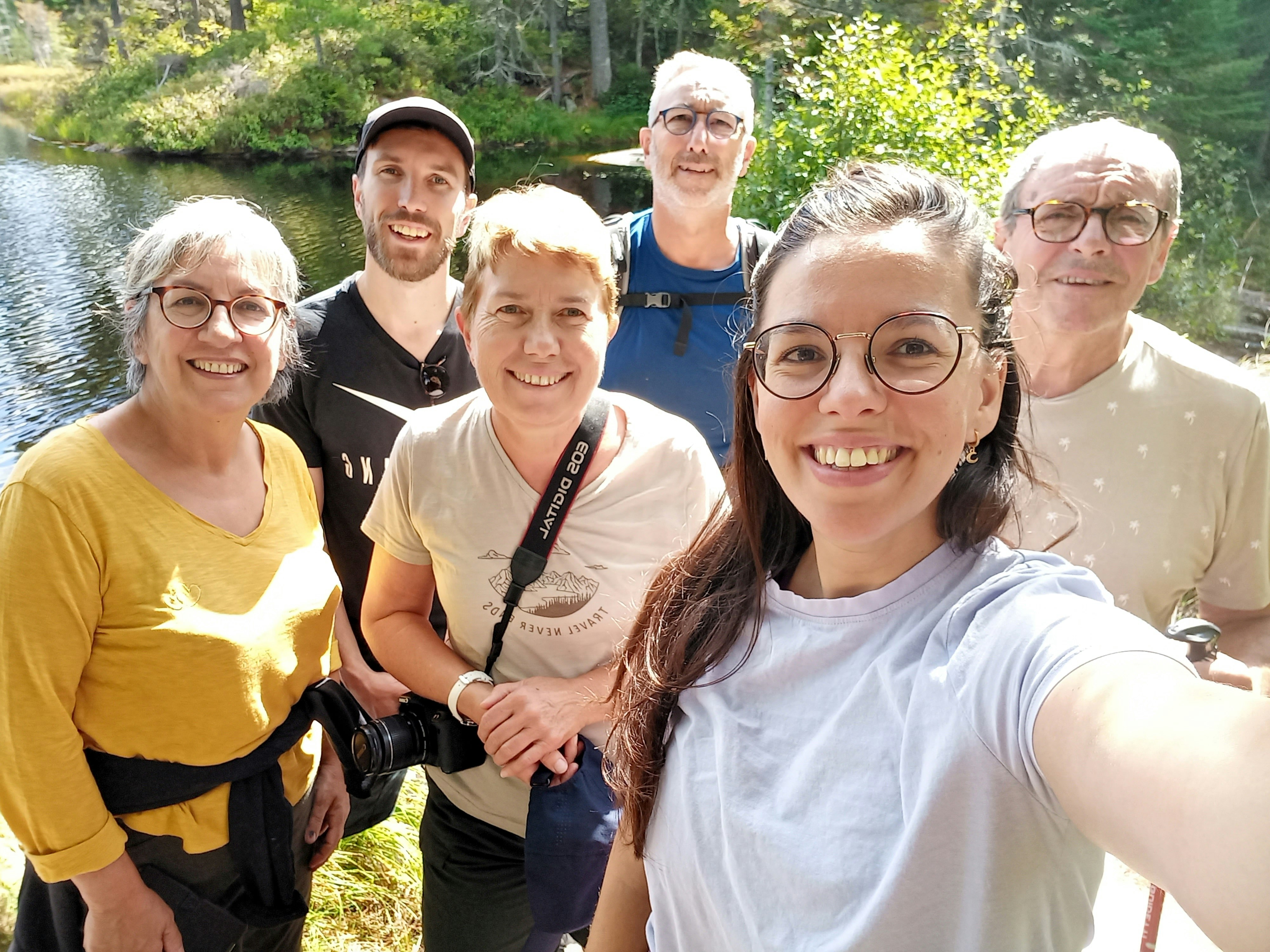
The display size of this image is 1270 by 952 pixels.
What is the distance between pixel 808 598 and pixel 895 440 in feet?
0.77

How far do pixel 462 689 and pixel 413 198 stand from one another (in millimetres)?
1473

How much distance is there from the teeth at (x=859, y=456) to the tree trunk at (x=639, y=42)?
15857 mm

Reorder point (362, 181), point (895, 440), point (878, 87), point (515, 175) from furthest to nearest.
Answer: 1. point (515, 175)
2. point (878, 87)
3. point (362, 181)
4. point (895, 440)

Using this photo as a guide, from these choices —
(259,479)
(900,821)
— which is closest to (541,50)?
(259,479)

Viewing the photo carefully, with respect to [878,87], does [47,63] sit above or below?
above

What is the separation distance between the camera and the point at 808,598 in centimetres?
101

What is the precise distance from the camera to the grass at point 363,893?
225 centimetres

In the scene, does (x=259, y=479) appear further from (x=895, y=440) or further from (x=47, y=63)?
(x=47, y=63)

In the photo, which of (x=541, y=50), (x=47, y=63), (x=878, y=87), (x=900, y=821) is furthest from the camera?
(x=541, y=50)

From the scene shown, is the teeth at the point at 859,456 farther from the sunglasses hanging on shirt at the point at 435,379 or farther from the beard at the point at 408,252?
Result: the beard at the point at 408,252

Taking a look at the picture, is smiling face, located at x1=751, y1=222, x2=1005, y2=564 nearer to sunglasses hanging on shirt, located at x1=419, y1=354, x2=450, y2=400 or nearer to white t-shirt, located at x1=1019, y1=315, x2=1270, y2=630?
white t-shirt, located at x1=1019, y1=315, x2=1270, y2=630

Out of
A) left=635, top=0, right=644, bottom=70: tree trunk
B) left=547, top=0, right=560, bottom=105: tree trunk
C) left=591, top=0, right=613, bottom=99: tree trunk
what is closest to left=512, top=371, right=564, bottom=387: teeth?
left=635, top=0, right=644, bottom=70: tree trunk

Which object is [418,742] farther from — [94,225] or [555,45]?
[555,45]

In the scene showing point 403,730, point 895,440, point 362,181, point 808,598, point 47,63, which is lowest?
point 403,730
